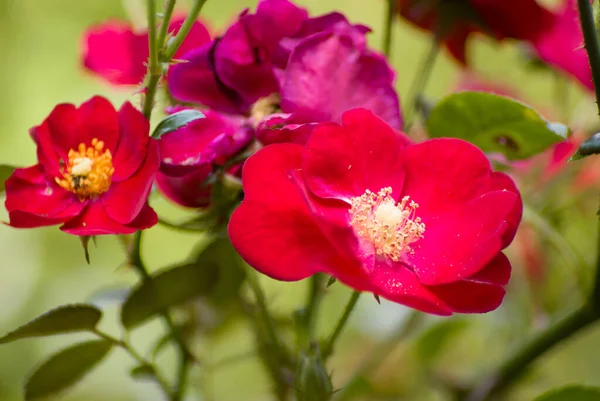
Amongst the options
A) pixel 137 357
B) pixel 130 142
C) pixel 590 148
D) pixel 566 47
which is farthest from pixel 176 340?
pixel 566 47

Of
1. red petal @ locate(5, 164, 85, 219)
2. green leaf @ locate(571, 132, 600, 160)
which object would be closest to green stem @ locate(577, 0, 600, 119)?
green leaf @ locate(571, 132, 600, 160)

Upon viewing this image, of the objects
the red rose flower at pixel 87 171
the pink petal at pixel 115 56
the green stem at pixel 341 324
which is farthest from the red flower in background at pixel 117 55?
the green stem at pixel 341 324

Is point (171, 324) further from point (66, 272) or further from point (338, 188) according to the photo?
point (66, 272)

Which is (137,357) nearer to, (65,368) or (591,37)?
(65,368)

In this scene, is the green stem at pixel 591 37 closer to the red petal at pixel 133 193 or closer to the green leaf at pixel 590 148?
the green leaf at pixel 590 148

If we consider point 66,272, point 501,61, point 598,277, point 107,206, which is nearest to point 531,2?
point 598,277
